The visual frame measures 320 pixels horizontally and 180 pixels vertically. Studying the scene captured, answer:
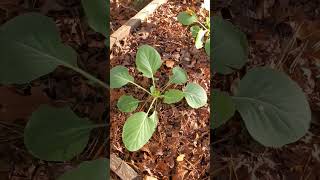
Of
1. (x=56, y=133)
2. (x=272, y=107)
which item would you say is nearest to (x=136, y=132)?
(x=56, y=133)

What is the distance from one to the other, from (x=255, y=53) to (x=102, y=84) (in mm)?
287

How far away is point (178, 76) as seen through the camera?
0.85m

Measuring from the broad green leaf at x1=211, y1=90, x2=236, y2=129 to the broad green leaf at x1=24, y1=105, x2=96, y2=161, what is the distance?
217 mm

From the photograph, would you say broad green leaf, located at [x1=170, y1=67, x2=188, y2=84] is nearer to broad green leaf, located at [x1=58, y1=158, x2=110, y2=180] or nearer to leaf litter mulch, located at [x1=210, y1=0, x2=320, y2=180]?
leaf litter mulch, located at [x1=210, y1=0, x2=320, y2=180]

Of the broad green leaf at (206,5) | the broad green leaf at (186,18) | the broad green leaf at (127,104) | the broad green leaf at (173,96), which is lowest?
the broad green leaf at (127,104)

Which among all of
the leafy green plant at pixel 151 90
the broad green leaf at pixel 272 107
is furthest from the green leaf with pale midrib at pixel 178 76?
the broad green leaf at pixel 272 107

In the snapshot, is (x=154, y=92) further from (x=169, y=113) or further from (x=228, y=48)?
(x=228, y=48)

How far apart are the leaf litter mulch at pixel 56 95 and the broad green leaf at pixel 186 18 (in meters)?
0.18

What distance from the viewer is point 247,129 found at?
80cm

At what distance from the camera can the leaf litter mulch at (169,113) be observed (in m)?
0.83

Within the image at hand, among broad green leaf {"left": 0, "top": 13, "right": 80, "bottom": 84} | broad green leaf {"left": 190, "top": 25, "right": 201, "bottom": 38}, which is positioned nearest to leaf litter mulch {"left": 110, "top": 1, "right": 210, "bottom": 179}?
broad green leaf {"left": 190, "top": 25, "right": 201, "bottom": 38}

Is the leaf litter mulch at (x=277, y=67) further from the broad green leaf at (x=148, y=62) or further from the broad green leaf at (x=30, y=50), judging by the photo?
→ the broad green leaf at (x=30, y=50)

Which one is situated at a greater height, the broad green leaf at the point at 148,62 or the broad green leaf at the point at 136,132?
the broad green leaf at the point at 148,62

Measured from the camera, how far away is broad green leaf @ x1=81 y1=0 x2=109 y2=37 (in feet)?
2.49
